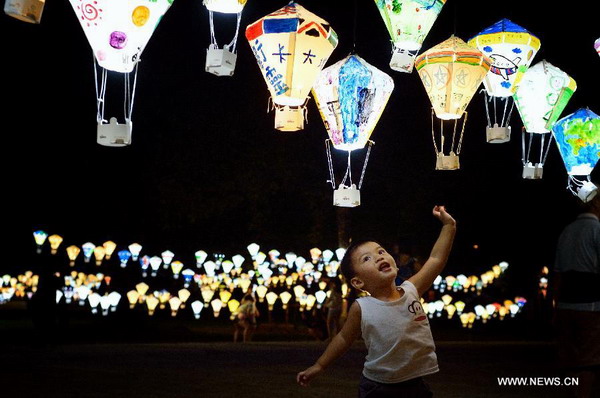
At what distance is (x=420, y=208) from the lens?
25.8 m

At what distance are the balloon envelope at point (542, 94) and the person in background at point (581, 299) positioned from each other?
20.4 ft

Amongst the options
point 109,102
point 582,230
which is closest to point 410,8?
point 582,230

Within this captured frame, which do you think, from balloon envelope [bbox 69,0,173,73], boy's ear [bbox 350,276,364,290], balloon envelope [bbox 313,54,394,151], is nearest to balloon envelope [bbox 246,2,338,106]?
balloon envelope [bbox 313,54,394,151]

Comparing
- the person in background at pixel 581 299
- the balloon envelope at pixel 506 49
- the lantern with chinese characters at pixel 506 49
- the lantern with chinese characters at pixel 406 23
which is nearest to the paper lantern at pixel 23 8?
the person in background at pixel 581 299

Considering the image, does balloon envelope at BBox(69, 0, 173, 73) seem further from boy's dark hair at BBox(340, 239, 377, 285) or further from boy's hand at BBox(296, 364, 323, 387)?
boy's hand at BBox(296, 364, 323, 387)

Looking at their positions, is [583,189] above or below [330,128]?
below

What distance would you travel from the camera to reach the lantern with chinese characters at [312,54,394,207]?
9.47m

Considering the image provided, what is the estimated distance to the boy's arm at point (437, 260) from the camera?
161 inches

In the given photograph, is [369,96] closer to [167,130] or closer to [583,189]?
→ [583,189]

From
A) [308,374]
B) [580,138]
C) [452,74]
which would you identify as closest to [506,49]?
[452,74]

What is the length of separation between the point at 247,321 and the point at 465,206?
1319cm

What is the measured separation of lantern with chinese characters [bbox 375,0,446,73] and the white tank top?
5.78 metres

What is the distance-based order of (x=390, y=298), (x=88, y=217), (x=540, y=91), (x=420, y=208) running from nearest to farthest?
(x=390, y=298) → (x=540, y=91) → (x=420, y=208) → (x=88, y=217)

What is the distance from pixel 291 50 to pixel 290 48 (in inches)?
1.0
